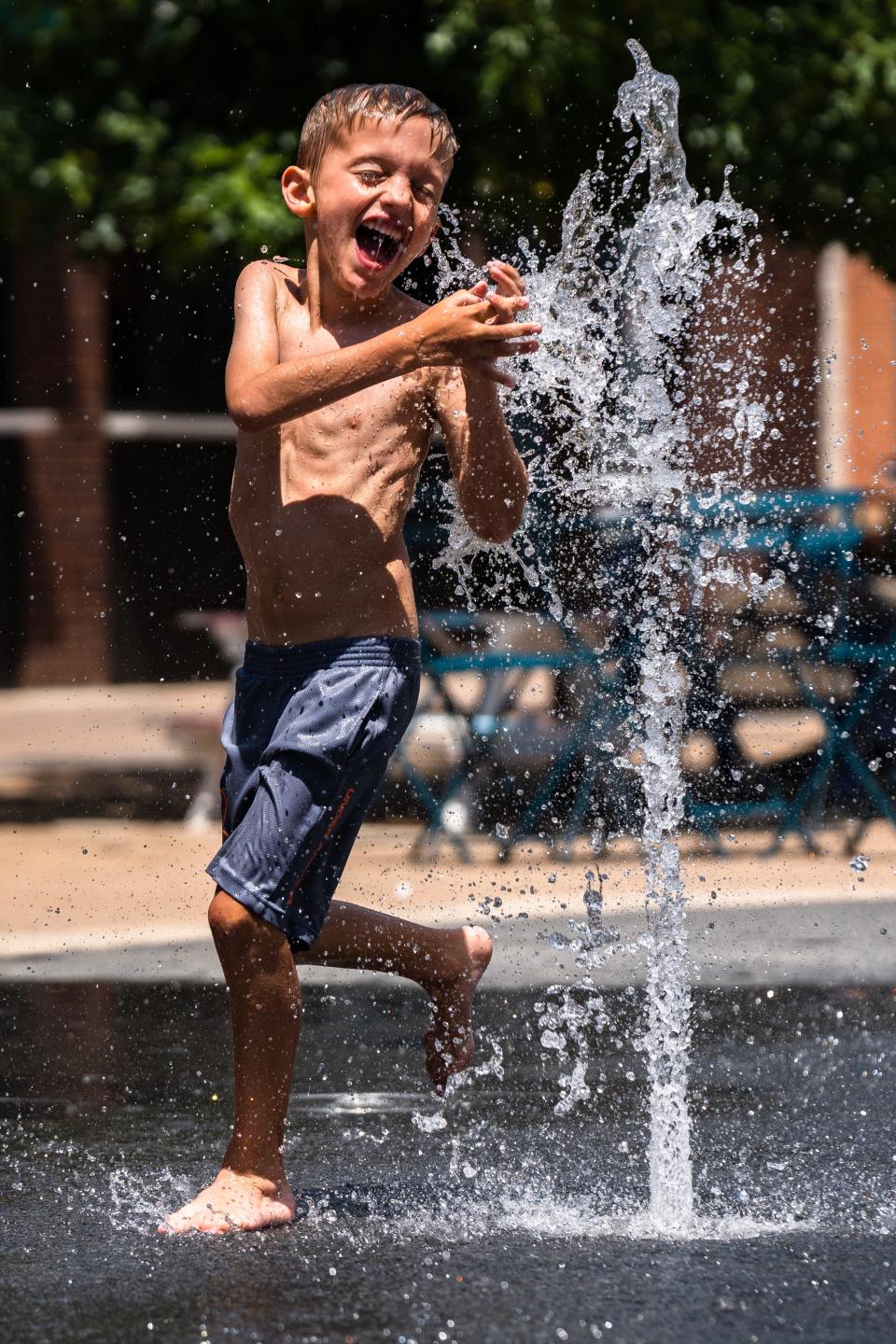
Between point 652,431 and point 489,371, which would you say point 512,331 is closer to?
point 489,371

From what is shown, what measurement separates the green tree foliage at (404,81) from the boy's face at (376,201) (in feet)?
15.8

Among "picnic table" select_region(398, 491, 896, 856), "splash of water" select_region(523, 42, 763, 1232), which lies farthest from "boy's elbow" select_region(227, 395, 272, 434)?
"picnic table" select_region(398, 491, 896, 856)

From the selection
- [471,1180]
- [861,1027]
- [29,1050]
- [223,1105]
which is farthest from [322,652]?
[861,1027]

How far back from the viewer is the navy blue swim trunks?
3330 mm

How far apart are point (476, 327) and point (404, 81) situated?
18.9 ft

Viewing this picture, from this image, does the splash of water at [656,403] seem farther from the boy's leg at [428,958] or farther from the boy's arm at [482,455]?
the boy's arm at [482,455]

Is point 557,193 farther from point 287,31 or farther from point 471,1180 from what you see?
point 471,1180

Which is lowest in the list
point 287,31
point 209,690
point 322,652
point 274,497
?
point 209,690

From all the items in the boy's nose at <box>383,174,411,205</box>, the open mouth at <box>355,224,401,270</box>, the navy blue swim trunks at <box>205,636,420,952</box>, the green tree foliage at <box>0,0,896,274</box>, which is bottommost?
the navy blue swim trunks at <box>205,636,420,952</box>

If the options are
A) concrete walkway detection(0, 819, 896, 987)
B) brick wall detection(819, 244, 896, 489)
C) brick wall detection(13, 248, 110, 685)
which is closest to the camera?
concrete walkway detection(0, 819, 896, 987)

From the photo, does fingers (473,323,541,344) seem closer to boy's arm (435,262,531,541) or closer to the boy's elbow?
boy's arm (435,262,531,541)

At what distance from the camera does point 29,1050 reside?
15.8 feet

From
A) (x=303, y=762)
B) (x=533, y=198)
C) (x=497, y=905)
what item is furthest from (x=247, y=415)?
(x=533, y=198)

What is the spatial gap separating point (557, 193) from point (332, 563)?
5.31 metres
